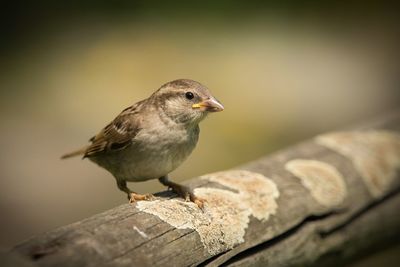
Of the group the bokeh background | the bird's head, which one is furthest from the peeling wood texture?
the bokeh background

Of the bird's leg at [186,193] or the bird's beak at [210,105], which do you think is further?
the bird's beak at [210,105]

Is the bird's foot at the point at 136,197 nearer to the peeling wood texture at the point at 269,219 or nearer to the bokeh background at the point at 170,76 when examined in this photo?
the peeling wood texture at the point at 269,219

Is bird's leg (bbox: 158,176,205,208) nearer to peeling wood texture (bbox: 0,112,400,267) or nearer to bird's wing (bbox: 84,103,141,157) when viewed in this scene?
peeling wood texture (bbox: 0,112,400,267)

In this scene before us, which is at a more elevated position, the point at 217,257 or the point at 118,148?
the point at 118,148

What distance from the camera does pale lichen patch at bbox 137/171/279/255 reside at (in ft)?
8.80

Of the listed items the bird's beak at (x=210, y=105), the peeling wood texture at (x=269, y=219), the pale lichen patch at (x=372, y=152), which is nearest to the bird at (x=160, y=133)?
the bird's beak at (x=210, y=105)

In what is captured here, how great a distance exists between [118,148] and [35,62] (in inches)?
294

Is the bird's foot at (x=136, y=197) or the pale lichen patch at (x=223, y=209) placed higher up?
the bird's foot at (x=136, y=197)

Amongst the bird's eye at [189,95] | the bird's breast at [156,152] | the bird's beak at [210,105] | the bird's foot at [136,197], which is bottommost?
the bird's foot at [136,197]

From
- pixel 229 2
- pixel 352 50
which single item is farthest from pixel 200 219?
pixel 229 2

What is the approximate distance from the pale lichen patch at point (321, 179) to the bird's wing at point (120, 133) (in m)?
0.88

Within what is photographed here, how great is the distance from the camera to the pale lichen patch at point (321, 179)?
3482mm

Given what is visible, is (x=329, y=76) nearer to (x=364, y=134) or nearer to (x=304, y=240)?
(x=364, y=134)

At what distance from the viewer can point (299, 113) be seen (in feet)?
28.3
